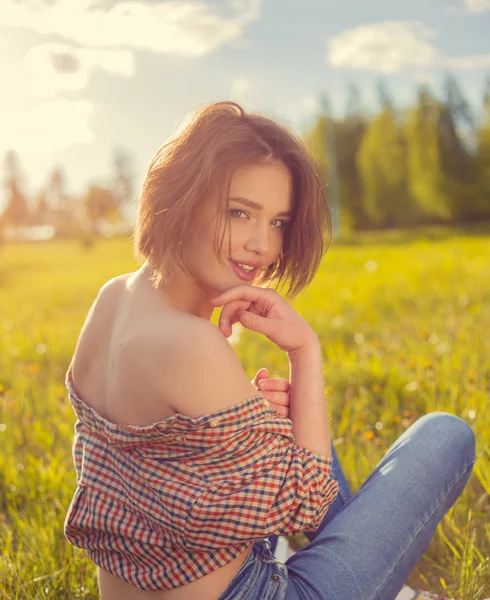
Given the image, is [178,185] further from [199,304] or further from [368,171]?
[368,171]

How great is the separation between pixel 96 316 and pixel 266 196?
0.57 m

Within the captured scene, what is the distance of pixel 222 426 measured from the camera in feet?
4.76

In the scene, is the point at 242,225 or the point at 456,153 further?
the point at 456,153

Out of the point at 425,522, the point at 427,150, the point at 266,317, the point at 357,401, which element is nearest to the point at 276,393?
the point at 266,317

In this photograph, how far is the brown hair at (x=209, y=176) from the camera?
170cm

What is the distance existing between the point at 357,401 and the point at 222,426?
2.02 m

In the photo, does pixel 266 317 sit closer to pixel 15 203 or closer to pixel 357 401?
pixel 357 401

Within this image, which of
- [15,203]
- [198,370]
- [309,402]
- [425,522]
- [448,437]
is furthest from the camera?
[15,203]

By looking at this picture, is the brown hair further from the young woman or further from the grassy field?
the grassy field

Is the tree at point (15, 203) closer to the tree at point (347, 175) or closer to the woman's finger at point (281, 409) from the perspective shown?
the tree at point (347, 175)

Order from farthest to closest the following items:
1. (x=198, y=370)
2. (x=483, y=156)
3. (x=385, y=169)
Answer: (x=385, y=169) → (x=483, y=156) → (x=198, y=370)

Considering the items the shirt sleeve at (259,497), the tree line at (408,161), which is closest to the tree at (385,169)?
the tree line at (408,161)

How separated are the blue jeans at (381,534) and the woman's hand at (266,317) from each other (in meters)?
0.45

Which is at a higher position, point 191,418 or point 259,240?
point 259,240
